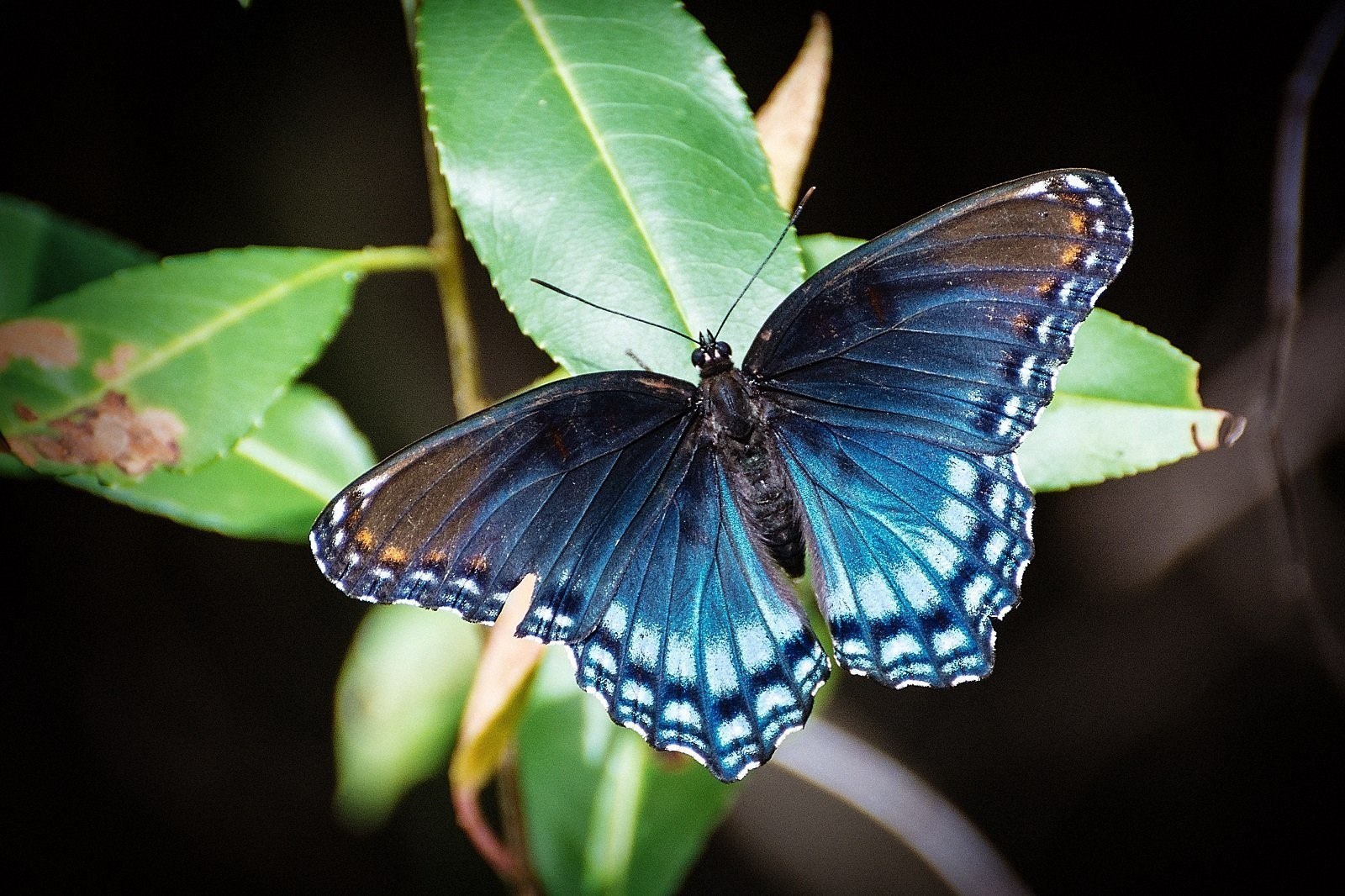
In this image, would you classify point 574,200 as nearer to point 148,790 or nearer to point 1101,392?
point 1101,392

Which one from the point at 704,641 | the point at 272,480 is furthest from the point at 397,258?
the point at 704,641

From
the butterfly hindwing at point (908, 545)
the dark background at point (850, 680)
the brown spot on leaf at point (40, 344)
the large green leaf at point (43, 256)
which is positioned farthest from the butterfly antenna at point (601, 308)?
the dark background at point (850, 680)

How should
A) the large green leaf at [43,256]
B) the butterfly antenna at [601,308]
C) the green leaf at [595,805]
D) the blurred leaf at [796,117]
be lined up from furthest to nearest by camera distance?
the green leaf at [595,805] → the large green leaf at [43,256] → the blurred leaf at [796,117] → the butterfly antenna at [601,308]

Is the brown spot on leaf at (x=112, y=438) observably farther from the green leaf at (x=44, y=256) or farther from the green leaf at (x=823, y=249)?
the green leaf at (x=823, y=249)

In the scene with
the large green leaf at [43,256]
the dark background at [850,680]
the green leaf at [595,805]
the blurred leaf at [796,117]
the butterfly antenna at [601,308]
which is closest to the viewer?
the butterfly antenna at [601,308]

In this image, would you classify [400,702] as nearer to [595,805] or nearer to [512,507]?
[595,805]

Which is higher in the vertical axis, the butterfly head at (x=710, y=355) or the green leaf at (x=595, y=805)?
the butterfly head at (x=710, y=355)

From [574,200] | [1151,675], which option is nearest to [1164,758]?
[1151,675]
